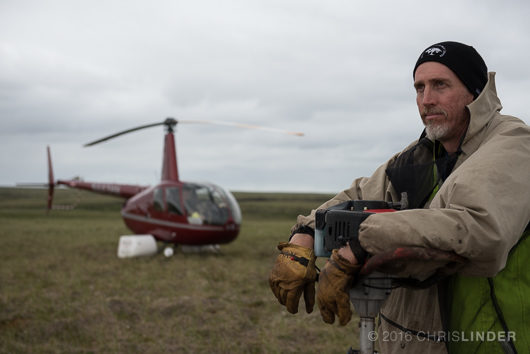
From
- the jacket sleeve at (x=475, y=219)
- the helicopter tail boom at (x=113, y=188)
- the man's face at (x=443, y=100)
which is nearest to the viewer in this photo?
the jacket sleeve at (x=475, y=219)

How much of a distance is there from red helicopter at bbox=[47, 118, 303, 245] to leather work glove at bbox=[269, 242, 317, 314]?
9543mm

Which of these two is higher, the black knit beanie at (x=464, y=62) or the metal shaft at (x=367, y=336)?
the black knit beanie at (x=464, y=62)

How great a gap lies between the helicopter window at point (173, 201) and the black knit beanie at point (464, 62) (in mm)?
10997

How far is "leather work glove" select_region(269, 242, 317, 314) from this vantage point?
6.42ft

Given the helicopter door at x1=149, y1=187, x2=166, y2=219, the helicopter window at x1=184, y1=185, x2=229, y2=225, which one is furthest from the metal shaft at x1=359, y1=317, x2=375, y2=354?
the helicopter door at x1=149, y1=187, x2=166, y2=219

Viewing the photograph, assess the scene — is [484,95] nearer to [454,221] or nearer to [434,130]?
[434,130]

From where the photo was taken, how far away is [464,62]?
6.54 ft

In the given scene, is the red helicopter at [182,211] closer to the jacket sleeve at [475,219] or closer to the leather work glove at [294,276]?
the leather work glove at [294,276]

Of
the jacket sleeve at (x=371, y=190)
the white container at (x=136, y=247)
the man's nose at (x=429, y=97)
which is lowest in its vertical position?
the white container at (x=136, y=247)

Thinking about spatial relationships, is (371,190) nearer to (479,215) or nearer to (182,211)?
(479,215)

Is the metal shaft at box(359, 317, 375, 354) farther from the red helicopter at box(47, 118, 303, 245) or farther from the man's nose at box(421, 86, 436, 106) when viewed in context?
the red helicopter at box(47, 118, 303, 245)

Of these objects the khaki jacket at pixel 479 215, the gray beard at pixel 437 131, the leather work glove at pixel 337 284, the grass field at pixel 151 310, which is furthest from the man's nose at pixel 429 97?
the grass field at pixel 151 310

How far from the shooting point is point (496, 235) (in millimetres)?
1466

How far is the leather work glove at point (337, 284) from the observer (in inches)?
66.4
